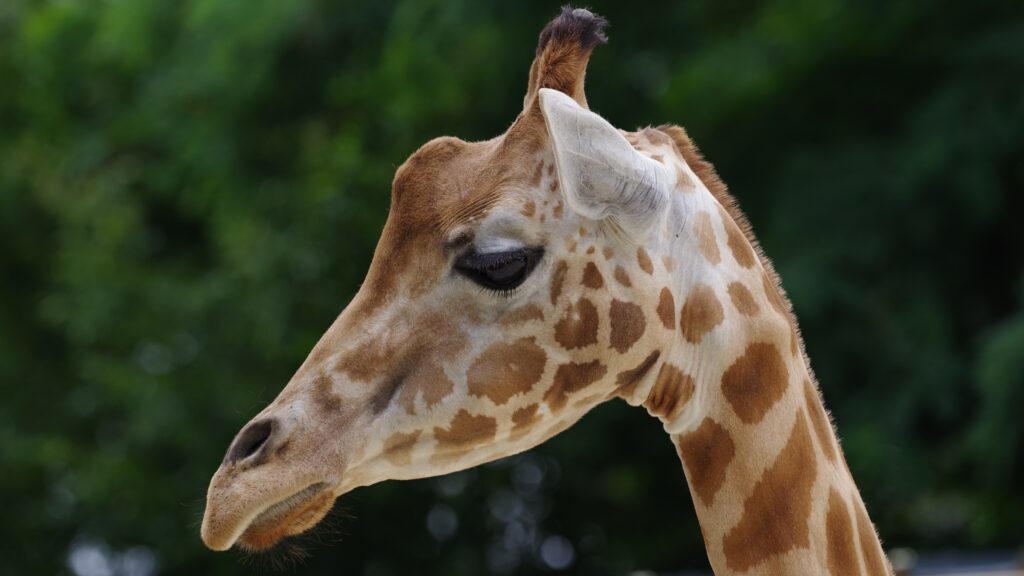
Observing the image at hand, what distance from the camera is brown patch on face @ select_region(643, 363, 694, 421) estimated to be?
292 centimetres

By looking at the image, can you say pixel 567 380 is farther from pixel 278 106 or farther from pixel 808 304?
pixel 278 106

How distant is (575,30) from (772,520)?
1.13 metres

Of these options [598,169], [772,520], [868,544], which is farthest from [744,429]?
[598,169]

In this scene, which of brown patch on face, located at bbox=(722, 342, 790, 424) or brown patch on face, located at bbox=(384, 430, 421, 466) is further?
brown patch on face, located at bbox=(722, 342, 790, 424)

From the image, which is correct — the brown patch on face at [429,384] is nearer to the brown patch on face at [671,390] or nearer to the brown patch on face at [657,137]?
the brown patch on face at [671,390]

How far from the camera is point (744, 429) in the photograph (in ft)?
9.55

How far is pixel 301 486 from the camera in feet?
8.68

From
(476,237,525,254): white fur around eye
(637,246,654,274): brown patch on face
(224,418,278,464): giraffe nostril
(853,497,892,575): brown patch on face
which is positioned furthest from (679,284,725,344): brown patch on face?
(224,418,278,464): giraffe nostril

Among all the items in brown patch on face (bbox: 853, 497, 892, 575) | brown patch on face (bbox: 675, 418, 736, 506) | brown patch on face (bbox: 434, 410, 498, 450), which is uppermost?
brown patch on face (bbox: 434, 410, 498, 450)

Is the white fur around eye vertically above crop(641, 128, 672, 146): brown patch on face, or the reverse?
crop(641, 128, 672, 146): brown patch on face

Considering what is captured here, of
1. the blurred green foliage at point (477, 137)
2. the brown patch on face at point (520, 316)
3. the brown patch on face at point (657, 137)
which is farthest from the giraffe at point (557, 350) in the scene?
the blurred green foliage at point (477, 137)

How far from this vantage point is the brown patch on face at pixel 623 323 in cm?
284

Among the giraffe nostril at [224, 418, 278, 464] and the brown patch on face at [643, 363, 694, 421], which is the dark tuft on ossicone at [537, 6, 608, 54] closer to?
the brown patch on face at [643, 363, 694, 421]

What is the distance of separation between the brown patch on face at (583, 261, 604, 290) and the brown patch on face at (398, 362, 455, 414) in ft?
1.13
